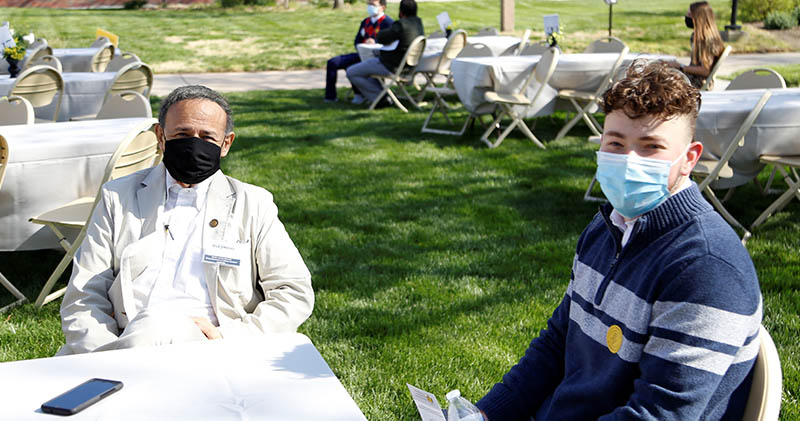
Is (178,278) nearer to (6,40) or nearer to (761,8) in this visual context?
(6,40)

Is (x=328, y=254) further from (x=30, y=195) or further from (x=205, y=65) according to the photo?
(x=205, y=65)

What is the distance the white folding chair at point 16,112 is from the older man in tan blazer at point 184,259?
3169 mm

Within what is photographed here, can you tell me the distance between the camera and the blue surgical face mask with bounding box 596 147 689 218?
181 centimetres

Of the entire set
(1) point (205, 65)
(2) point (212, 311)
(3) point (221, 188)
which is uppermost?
(3) point (221, 188)

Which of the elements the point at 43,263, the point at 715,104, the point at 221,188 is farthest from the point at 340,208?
the point at 221,188

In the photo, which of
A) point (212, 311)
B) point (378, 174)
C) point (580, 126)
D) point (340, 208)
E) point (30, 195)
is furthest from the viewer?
point (580, 126)

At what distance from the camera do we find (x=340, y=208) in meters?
6.48

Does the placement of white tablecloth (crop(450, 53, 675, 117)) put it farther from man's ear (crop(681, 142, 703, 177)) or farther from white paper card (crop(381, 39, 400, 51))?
man's ear (crop(681, 142, 703, 177))

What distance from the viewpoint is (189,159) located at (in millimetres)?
2750

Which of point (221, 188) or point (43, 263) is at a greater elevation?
point (221, 188)

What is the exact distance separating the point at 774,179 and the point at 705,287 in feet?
19.7

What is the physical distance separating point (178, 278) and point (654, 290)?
1.65 m

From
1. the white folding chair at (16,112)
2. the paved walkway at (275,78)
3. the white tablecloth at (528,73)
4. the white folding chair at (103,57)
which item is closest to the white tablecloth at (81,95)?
the white folding chair at (16,112)

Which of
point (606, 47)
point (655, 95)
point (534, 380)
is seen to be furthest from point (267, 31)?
point (655, 95)
